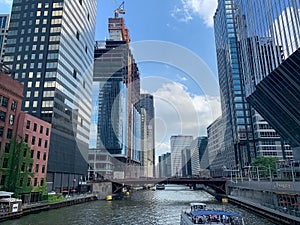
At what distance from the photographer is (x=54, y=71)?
97375 mm

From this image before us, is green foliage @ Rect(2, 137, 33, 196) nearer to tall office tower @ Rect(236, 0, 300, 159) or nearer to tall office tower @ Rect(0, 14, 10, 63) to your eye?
tall office tower @ Rect(236, 0, 300, 159)

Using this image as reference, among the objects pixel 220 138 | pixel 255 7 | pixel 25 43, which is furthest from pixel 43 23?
pixel 220 138

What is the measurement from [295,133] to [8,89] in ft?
257

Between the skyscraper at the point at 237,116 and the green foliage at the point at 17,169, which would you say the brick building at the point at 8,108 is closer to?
the green foliage at the point at 17,169

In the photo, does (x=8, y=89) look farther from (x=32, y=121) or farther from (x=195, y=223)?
(x=195, y=223)

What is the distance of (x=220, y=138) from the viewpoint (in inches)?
7628

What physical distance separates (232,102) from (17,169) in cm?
13419

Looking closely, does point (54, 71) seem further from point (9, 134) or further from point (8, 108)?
point (9, 134)

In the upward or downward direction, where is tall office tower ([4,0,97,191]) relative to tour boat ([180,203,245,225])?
upward

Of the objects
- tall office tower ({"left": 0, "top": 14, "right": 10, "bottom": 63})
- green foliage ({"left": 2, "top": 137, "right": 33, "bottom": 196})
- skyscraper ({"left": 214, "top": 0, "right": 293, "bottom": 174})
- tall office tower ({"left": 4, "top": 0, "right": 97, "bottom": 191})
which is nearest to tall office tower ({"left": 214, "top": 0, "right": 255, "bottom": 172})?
skyscraper ({"left": 214, "top": 0, "right": 293, "bottom": 174})

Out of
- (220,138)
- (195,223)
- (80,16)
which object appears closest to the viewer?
(195,223)

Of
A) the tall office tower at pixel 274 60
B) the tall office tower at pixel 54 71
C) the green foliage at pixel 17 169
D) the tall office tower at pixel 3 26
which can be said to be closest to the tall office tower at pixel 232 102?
the tall office tower at pixel 274 60

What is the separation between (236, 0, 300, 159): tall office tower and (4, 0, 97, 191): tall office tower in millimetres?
69089

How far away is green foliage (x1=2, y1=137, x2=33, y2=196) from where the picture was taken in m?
57.7
